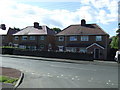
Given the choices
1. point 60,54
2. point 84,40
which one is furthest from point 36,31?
point 60,54

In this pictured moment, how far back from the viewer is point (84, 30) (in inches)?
1474

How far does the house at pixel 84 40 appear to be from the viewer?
1321 inches

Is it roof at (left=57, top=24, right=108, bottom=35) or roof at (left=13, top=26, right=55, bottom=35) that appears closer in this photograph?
roof at (left=57, top=24, right=108, bottom=35)

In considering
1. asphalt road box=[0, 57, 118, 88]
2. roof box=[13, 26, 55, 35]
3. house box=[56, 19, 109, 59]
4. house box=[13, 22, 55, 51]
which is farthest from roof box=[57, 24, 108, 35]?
asphalt road box=[0, 57, 118, 88]

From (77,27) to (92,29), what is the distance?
13.1ft

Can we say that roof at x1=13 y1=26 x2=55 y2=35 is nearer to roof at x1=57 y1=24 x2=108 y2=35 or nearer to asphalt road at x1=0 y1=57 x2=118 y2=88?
roof at x1=57 y1=24 x2=108 y2=35

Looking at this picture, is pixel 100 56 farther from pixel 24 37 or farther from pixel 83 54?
pixel 24 37

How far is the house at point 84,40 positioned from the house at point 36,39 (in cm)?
436

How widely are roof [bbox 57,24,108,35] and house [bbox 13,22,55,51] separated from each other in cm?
577

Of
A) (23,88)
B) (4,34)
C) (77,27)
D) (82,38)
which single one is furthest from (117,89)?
(4,34)

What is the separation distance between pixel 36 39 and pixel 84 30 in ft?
42.3

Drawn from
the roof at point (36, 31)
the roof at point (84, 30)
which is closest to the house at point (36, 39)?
the roof at point (36, 31)

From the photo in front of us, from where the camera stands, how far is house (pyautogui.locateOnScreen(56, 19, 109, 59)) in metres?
33.6

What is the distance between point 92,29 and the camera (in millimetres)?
36969
